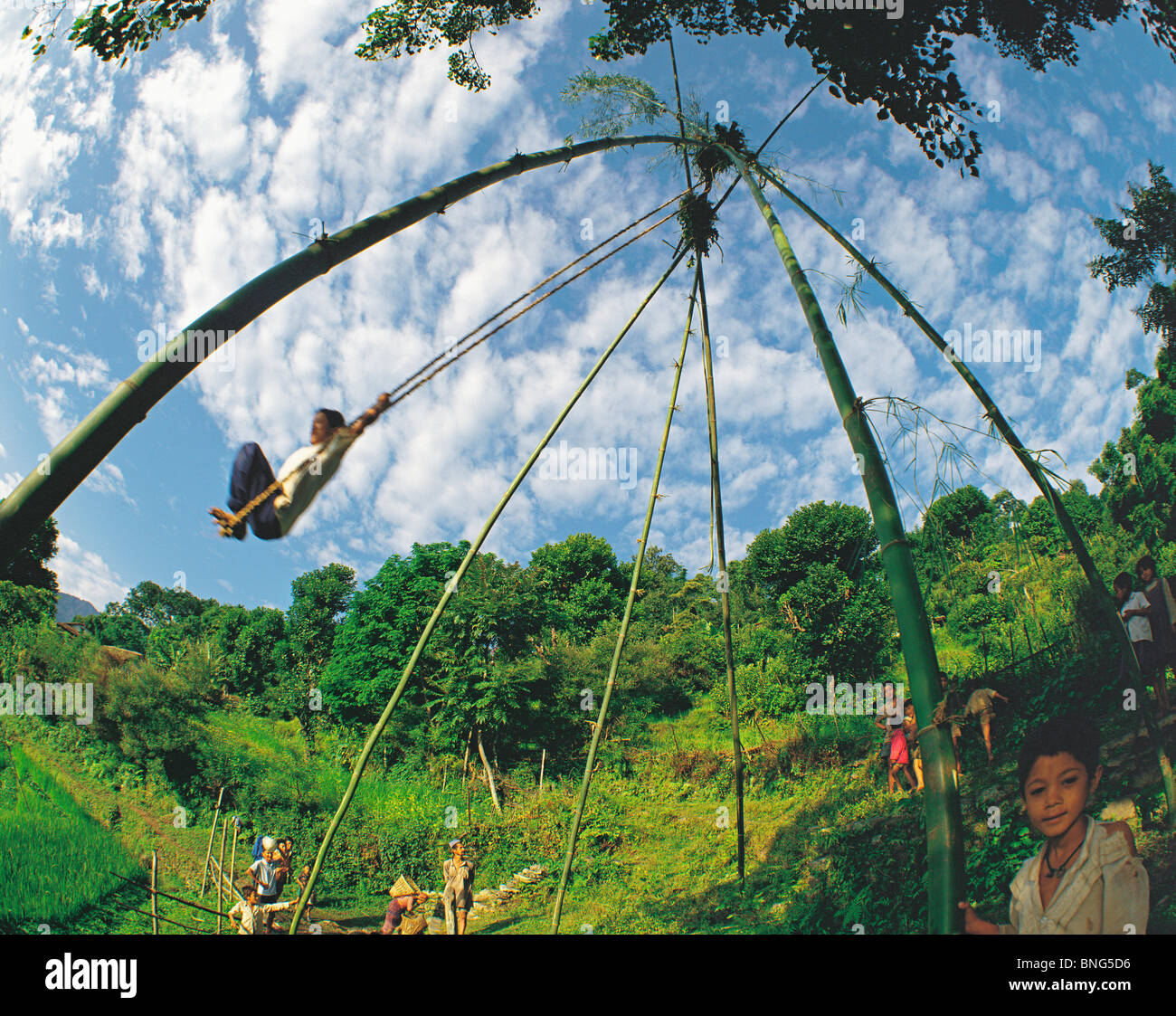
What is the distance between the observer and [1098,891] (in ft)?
9.21

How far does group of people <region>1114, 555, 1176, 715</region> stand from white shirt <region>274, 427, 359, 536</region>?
642 centimetres

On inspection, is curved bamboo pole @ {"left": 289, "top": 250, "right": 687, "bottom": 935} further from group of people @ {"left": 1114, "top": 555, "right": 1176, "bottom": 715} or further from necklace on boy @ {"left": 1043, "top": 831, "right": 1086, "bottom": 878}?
group of people @ {"left": 1114, "top": 555, "right": 1176, "bottom": 715}

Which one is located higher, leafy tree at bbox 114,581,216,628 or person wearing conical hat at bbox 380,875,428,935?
leafy tree at bbox 114,581,216,628

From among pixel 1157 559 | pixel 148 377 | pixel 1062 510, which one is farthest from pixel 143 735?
pixel 1157 559

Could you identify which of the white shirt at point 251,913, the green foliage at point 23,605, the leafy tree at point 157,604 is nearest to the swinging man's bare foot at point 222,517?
the white shirt at point 251,913

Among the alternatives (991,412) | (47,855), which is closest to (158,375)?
(991,412)

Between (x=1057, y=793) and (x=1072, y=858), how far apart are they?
311mm

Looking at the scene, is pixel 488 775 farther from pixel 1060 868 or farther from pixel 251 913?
pixel 1060 868

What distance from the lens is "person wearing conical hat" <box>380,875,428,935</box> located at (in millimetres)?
8320

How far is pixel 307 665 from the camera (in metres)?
22.6

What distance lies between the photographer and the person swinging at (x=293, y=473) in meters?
3.01

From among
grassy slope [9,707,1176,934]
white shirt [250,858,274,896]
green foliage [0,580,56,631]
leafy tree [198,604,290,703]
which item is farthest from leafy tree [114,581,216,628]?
white shirt [250,858,274,896]
